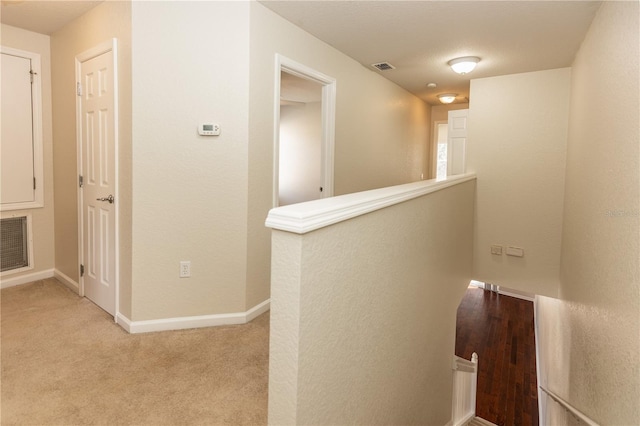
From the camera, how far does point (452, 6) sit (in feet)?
8.65

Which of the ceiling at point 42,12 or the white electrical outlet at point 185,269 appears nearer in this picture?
→ the white electrical outlet at point 185,269

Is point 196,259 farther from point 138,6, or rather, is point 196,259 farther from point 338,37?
point 338,37

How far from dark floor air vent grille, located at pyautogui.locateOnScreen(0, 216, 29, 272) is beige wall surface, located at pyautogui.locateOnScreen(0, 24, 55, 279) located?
65mm

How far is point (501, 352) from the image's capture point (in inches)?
213

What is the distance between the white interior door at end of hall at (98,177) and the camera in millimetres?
2725

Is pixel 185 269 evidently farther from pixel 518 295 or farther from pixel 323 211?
pixel 518 295

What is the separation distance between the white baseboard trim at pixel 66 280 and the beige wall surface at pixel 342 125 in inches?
67.8

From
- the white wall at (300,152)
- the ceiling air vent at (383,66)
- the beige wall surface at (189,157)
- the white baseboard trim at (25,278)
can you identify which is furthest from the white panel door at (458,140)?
the white baseboard trim at (25,278)

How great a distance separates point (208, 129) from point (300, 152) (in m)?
4.28

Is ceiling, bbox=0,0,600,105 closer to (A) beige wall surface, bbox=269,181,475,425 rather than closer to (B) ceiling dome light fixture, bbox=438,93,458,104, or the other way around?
(A) beige wall surface, bbox=269,181,475,425

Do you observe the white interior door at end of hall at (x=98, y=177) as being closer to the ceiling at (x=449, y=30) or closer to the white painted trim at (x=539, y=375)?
the ceiling at (x=449, y=30)

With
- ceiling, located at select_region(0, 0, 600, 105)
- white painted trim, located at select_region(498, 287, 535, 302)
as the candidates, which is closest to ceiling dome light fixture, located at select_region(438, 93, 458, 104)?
ceiling, located at select_region(0, 0, 600, 105)

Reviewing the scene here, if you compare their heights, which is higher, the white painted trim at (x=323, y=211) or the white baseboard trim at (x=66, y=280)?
the white painted trim at (x=323, y=211)

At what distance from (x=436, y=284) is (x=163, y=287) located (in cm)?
198
